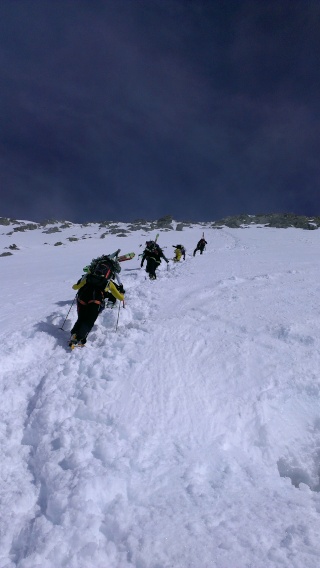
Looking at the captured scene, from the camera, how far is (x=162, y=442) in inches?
148

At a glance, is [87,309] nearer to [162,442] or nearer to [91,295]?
[91,295]

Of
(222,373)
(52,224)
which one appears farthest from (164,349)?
(52,224)

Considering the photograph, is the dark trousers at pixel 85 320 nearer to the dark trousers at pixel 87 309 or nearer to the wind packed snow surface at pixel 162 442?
the dark trousers at pixel 87 309

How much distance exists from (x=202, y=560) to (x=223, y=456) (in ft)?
3.61

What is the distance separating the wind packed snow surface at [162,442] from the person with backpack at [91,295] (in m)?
0.30

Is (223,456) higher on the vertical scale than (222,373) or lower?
lower

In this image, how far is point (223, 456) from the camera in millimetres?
3561

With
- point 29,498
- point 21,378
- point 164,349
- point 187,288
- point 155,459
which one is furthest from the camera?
point 187,288

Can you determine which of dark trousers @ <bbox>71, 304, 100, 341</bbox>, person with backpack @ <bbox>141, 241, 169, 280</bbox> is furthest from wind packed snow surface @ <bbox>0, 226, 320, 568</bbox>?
person with backpack @ <bbox>141, 241, 169, 280</bbox>

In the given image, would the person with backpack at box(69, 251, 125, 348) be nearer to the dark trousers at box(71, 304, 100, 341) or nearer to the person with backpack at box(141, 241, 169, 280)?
the dark trousers at box(71, 304, 100, 341)

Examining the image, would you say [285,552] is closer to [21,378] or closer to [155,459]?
[155,459]

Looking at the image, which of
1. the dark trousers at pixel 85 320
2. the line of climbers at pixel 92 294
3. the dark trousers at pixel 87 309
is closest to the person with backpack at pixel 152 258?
the line of climbers at pixel 92 294

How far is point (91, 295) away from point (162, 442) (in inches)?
127

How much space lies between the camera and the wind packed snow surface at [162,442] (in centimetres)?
271
